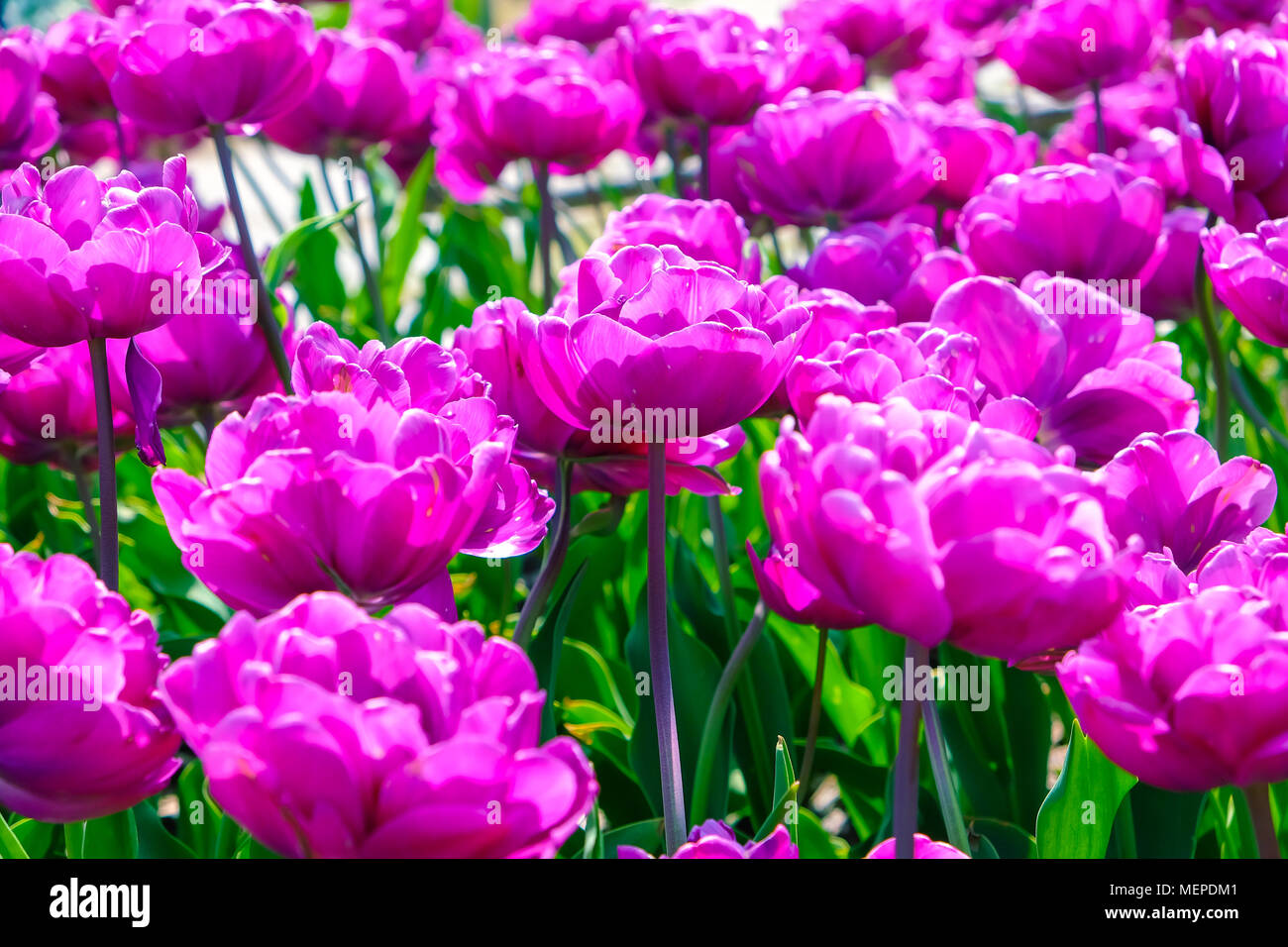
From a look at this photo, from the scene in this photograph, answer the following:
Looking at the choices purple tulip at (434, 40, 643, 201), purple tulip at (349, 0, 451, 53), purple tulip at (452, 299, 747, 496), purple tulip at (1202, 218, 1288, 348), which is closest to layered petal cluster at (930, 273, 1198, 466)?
purple tulip at (1202, 218, 1288, 348)

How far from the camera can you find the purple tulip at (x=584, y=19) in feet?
7.67

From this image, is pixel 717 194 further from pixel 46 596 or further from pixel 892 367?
pixel 46 596

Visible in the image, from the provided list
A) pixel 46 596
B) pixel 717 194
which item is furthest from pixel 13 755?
pixel 717 194

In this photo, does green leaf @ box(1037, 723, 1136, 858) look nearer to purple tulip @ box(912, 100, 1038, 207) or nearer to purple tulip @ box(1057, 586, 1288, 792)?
purple tulip @ box(1057, 586, 1288, 792)

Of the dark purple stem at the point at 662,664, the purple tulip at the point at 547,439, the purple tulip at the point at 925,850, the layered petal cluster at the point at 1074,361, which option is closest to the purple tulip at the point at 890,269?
the layered petal cluster at the point at 1074,361

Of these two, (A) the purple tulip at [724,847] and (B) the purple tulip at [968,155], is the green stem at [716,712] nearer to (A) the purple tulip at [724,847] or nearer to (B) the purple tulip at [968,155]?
(A) the purple tulip at [724,847]

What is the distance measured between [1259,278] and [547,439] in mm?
471

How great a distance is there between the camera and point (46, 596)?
1.79 feet

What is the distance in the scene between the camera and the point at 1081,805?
28.6 inches

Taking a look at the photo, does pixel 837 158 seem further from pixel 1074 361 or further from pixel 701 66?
pixel 1074 361

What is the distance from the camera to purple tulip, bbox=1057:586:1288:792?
498 mm

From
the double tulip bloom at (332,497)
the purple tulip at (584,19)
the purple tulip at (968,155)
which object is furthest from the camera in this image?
the purple tulip at (584,19)

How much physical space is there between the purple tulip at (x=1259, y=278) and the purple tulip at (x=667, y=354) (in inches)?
13.4
